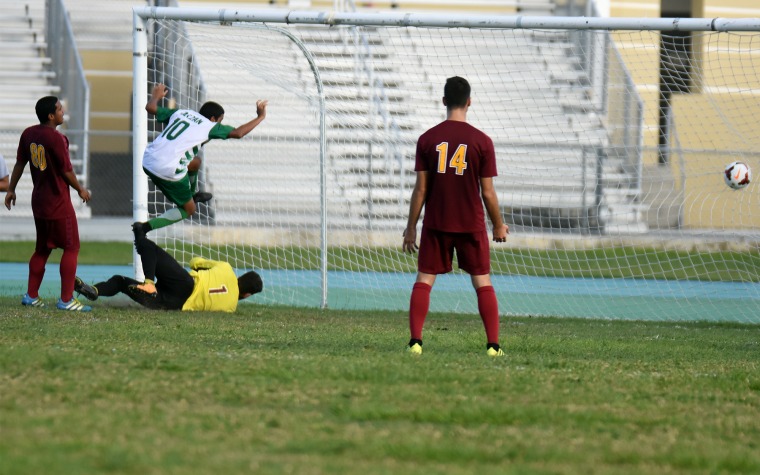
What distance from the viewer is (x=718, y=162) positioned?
1692cm

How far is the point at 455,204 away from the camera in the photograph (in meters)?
7.14

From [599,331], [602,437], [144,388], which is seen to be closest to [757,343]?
[599,331]

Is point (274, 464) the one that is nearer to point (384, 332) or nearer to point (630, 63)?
point (384, 332)

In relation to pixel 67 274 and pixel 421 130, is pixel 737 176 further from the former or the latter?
pixel 421 130

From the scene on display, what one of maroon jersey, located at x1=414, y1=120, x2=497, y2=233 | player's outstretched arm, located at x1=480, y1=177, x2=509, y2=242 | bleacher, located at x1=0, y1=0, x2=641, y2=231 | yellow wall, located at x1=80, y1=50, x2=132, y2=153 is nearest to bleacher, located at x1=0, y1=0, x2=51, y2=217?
yellow wall, located at x1=80, y1=50, x2=132, y2=153

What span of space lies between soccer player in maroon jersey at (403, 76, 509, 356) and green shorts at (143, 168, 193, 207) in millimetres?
3499

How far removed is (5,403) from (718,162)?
13.9 m

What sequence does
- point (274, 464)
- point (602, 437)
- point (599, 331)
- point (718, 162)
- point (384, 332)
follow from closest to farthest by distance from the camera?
point (274, 464) → point (602, 437) → point (384, 332) → point (599, 331) → point (718, 162)

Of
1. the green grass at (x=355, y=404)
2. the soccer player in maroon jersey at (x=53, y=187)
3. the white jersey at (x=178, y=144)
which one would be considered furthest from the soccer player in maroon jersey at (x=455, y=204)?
the soccer player in maroon jersey at (x=53, y=187)

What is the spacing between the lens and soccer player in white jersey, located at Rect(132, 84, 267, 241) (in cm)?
995

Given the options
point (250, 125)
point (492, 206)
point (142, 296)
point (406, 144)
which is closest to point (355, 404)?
point (492, 206)

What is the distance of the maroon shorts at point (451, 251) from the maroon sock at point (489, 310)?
0.42 ft

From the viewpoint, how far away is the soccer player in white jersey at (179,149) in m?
9.95

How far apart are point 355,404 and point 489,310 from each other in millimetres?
2304
